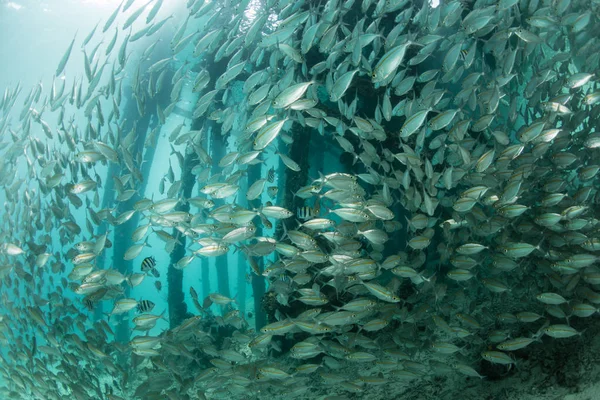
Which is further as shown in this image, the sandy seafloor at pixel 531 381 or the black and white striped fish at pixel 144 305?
the black and white striped fish at pixel 144 305

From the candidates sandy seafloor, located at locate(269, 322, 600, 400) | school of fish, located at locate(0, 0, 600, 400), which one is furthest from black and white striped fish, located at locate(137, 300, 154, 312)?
Answer: sandy seafloor, located at locate(269, 322, 600, 400)

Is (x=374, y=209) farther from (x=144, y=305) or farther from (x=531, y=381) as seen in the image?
(x=144, y=305)

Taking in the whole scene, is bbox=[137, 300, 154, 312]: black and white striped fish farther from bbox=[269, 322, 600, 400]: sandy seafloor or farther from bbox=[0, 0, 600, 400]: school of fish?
bbox=[269, 322, 600, 400]: sandy seafloor

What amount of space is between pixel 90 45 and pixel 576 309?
19287mm

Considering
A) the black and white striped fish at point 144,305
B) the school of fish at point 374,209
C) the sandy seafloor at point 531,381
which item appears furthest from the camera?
the black and white striped fish at point 144,305

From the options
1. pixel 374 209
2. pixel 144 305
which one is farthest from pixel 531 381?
pixel 144 305

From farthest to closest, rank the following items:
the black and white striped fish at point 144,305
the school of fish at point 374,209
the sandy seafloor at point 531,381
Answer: the black and white striped fish at point 144,305 < the sandy seafloor at point 531,381 < the school of fish at point 374,209

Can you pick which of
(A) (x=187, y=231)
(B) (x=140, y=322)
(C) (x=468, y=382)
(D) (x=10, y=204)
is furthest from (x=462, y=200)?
(D) (x=10, y=204)

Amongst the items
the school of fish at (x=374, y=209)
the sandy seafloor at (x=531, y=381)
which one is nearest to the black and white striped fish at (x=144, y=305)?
the school of fish at (x=374, y=209)

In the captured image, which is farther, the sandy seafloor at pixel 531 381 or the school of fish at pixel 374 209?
the sandy seafloor at pixel 531 381

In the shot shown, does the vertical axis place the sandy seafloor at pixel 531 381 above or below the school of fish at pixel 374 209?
below

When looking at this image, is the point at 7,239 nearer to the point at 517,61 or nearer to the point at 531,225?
the point at 531,225

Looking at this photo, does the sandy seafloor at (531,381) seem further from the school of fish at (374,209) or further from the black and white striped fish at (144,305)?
the black and white striped fish at (144,305)

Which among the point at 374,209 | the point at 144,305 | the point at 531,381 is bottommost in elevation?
the point at 531,381
